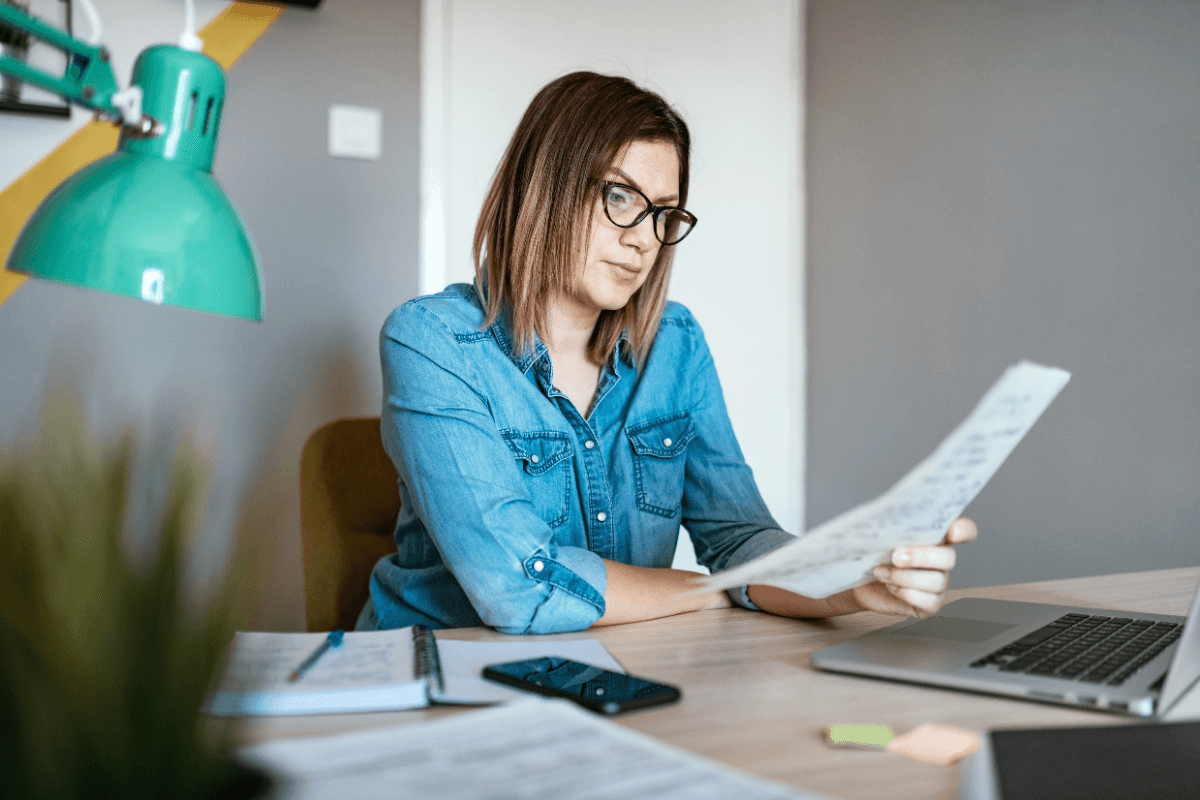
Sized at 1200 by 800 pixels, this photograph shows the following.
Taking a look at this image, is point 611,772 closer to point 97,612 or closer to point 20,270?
point 97,612

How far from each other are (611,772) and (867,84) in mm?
2192

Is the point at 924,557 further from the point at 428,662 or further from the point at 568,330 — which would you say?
the point at 568,330

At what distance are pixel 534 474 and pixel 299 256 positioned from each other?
1200mm

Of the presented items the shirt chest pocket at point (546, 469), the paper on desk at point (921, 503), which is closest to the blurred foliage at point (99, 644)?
the paper on desk at point (921, 503)

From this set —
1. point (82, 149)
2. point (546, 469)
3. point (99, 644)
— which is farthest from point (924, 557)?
point (82, 149)

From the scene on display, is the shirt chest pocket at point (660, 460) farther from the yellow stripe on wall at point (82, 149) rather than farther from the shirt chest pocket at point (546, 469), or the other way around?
the yellow stripe on wall at point (82, 149)

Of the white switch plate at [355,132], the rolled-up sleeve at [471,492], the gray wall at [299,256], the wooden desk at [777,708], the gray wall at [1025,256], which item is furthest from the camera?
the white switch plate at [355,132]

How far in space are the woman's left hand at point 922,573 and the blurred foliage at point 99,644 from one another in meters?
0.69

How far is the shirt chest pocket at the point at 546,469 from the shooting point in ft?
3.76

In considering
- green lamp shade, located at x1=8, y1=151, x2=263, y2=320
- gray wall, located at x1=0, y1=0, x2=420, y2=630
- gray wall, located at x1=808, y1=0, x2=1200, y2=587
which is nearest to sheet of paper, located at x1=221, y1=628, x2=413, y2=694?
green lamp shade, located at x1=8, y1=151, x2=263, y2=320

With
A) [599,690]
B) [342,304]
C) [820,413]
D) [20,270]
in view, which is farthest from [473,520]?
[820,413]

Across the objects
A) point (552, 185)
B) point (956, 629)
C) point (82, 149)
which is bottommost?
point (956, 629)

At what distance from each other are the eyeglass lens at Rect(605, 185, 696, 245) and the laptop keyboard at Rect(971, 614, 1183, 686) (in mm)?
650

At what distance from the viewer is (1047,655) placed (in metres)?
0.76
